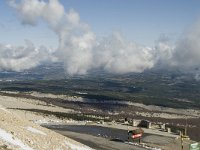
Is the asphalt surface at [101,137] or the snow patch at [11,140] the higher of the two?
the snow patch at [11,140]

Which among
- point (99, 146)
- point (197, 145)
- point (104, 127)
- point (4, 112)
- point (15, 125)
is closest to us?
point (197, 145)

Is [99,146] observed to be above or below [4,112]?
below

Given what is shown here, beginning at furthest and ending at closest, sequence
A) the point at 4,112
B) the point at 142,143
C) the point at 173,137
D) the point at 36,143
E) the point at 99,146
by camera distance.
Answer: the point at 173,137, the point at 142,143, the point at 99,146, the point at 4,112, the point at 36,143

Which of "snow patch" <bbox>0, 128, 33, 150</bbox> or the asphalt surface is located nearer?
"snow patch" <bbox>0, 128, 33, 150</bbox>

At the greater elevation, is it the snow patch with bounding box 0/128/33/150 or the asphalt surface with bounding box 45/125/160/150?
the snow patch with bounding box 0/128/33/150

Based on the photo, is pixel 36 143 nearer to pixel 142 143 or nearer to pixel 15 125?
pixel 15 125

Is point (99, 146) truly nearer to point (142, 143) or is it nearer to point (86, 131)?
point (142, 143)

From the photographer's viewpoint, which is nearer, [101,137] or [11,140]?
[11,140]

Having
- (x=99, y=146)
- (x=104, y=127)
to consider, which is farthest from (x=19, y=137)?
(x=104, y=127)

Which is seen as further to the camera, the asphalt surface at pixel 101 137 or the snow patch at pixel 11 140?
the asphalt surface at pixel 101 137

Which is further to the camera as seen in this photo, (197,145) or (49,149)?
(49,149)

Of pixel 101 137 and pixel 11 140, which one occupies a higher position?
pixel 11 140
